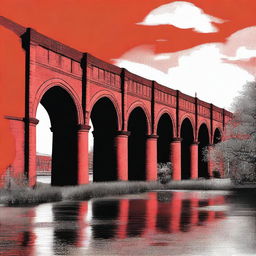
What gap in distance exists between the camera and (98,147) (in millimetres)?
38500

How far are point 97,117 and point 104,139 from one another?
1547 mm

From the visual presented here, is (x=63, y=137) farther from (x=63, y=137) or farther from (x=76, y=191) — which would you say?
(x=76, y=191)

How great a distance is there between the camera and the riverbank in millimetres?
23016

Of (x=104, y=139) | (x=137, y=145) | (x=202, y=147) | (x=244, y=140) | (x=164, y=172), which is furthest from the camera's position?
(x=202, y=147)

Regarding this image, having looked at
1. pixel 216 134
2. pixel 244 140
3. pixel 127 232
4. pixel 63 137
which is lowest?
pixel 127 232

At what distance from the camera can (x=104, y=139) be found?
38.3 meters

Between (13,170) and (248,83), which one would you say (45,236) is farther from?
(248,83)

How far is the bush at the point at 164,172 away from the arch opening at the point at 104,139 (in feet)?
22.4

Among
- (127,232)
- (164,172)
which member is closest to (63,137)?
(164,172)

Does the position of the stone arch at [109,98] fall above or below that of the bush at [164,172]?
above

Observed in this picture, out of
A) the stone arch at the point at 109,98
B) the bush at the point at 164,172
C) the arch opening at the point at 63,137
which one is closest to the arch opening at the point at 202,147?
the bush at the point at 164,172

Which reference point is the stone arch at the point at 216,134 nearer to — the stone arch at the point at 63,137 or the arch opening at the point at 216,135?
the arch opening at the point at 216,135

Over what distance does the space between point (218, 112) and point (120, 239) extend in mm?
52746

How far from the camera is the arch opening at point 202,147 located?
5953cm
